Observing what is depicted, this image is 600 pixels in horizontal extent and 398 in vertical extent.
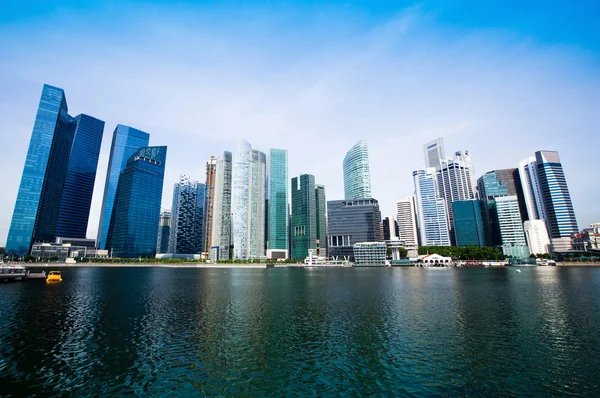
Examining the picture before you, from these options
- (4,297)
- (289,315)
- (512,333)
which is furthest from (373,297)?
(4,297)

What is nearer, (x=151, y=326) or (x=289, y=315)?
(x=151, y=326)

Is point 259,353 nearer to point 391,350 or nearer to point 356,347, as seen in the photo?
point 356,347

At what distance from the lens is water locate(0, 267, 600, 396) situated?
79.5 ft

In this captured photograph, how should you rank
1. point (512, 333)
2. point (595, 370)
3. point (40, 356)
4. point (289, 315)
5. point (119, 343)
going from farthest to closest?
point (289, 315) < point (512, 333) < point (119, 343) < point (40, 356) < point (595, 370)

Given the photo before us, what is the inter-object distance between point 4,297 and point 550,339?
106 meters

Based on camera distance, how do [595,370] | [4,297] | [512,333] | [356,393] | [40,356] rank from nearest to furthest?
[356,393] < [595,370] < [40,356] < [512,333] < [4,297]

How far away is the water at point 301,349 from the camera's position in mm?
24219

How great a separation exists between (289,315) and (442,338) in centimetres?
2520

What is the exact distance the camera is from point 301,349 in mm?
33656

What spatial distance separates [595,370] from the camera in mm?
27016

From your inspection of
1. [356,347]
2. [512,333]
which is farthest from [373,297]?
[356,347]

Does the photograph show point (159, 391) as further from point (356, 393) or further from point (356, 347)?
point (356, 347)

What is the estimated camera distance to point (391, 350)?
32.8 meters

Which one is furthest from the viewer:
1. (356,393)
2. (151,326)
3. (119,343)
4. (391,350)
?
(151,326)
